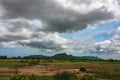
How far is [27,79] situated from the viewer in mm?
35250

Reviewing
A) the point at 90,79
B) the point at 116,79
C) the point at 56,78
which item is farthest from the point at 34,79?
the point at 116,79

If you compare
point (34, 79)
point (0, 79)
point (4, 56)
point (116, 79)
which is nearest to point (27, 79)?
point (34, 79)

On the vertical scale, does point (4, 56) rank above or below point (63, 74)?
above

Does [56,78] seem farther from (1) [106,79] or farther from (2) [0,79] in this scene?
(1) [106,79]

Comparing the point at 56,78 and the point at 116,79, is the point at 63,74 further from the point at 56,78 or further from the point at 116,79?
the point at 116,79

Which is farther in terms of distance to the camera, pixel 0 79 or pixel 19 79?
pixel 0 79

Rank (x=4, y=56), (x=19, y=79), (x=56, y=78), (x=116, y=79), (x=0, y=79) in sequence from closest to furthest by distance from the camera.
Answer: (x=19, y=79) → (x=56, y=78) → (x=0, y=79) → (x=116, y=79) → (x=4, y=56)

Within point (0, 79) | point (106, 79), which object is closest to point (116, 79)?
point (106, 79)

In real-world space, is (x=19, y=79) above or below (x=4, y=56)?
below

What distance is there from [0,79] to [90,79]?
1468cm

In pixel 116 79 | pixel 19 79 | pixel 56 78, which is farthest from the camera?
pixel 116 79

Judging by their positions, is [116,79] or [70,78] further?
[116,79]

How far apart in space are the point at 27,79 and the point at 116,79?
17.1m

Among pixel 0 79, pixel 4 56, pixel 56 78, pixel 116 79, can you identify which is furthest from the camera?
pixel 4 56
